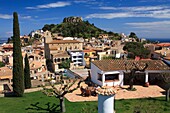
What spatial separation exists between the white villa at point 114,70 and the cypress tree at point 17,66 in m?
7.85

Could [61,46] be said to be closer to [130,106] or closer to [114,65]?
[114,65]

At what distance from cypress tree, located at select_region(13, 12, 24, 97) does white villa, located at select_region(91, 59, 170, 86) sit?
7852 millimetres

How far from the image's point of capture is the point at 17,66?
22.1 m

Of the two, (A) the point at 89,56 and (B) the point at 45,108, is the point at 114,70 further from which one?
(A) the point at 89,56

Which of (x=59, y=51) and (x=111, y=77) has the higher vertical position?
(x=59, y=51)

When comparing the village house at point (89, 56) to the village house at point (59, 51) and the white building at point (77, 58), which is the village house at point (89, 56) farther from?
the village house at point (59, 51)

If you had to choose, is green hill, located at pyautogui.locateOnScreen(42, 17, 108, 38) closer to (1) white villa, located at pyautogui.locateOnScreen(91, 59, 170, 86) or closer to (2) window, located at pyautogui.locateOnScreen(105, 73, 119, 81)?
(1) white villa, located at pyautogui.locateOnScreen(91, 59, 170, 86)

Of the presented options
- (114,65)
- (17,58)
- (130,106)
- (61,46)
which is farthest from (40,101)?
(61,46)

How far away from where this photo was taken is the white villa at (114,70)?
23.0 meters

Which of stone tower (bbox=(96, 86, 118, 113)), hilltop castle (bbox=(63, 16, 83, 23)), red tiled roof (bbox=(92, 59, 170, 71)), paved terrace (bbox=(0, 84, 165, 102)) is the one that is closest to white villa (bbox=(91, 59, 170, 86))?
red tiled roof (bbox=(92, 59, 170, 71))

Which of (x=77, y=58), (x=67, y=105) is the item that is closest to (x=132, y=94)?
(x=67, y=105)

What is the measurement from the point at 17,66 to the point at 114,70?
9859 millimetres

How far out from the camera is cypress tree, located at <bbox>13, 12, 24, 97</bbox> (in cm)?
2148

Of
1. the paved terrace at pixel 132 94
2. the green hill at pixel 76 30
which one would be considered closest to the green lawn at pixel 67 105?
the paved terrace at pixel 132 94
